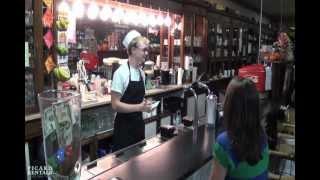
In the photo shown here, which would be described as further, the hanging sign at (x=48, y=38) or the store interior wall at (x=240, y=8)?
the store interior wall at (x=240, y=8)

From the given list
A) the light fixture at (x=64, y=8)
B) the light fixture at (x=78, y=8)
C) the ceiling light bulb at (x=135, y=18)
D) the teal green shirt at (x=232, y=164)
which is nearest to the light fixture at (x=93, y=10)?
the light fixture at (x=78, y=8)

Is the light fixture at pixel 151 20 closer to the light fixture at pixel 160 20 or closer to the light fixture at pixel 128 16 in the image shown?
the light fixture at pixel 160 20

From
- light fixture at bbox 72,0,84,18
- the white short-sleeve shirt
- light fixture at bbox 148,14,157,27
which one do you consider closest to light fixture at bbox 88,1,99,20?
light fixture at bbox 72,0,84,18

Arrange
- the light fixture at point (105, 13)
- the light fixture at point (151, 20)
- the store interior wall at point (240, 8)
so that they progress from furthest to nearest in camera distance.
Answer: the store interior wall at point (240, 8), the light fixture at point (151, 20), the light fixture at point (105, 13)

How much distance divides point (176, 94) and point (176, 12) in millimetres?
1493

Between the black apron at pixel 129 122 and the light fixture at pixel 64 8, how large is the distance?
54.8 inches

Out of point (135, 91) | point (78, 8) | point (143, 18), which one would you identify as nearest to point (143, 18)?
point (143, 18)

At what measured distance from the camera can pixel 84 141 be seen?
13.1 feet

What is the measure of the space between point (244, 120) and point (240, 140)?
11 centimetres

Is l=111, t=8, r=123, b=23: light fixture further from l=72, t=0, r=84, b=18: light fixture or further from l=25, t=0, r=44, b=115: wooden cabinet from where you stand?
l=25, t=0, r=44, b=115: wooden cabinet

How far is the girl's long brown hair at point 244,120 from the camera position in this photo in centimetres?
179
